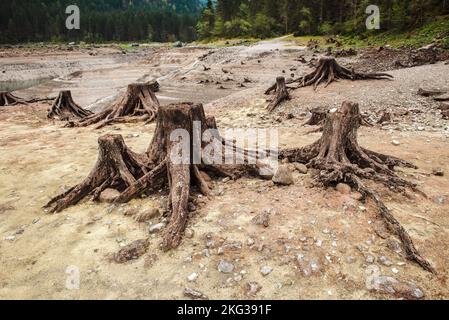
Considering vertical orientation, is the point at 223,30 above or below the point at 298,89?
above

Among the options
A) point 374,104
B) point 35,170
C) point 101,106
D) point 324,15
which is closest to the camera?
point 35,170

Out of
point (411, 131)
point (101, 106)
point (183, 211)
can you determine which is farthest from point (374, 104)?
point (101, 106)

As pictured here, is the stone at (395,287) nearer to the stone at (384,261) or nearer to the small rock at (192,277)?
the stone at (384,261)

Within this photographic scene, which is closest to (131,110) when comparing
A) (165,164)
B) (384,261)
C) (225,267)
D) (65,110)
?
(65,110)

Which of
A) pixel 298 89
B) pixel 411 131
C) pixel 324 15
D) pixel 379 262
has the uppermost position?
pixel 324 15

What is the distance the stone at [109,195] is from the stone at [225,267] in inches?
109

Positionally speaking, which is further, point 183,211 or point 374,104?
point 374,104

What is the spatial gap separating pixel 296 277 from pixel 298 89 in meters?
14.0

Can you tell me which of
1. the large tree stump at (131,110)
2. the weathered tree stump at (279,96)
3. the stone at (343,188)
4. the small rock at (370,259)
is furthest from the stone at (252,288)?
the weathered tree stump at (279,96)

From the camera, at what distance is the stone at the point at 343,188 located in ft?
19.8

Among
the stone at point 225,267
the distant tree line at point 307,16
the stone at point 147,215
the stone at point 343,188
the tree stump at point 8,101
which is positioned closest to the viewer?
the stone at point 225,267

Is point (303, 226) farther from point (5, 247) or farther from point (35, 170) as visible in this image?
point (35, 170)
